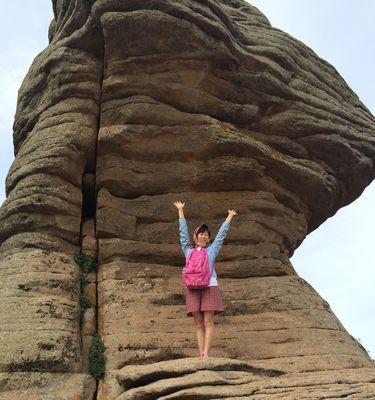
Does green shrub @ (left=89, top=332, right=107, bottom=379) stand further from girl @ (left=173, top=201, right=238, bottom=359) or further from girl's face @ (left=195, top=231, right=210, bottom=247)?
girl's face @ (left=195, top=231, right=210, bottom=247)

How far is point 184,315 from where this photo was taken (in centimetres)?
1161

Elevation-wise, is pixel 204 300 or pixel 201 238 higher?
pixel 201 238

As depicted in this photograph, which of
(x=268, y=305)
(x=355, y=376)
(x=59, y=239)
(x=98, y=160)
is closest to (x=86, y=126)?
(x=98, y=160)

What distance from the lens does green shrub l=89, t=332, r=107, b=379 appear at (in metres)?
10.1

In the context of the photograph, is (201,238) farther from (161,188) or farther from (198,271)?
(161,188)

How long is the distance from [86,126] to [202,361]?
23.3 feet

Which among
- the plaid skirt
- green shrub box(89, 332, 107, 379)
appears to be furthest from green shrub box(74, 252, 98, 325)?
the plaid skirt

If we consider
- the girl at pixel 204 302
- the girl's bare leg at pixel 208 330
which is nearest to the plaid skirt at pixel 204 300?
the girl at pixel 204 302

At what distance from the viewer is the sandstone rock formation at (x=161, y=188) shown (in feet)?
34.8

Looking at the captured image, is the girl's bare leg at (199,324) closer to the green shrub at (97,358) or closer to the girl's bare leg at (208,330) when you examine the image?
the girl's bare leg at (208,330)

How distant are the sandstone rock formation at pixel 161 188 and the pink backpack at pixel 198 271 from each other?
1488mm

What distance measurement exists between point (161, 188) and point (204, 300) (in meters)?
4.53

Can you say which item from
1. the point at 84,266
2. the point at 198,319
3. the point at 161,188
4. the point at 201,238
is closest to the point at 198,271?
the point at 201,238

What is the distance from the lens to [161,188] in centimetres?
1364
